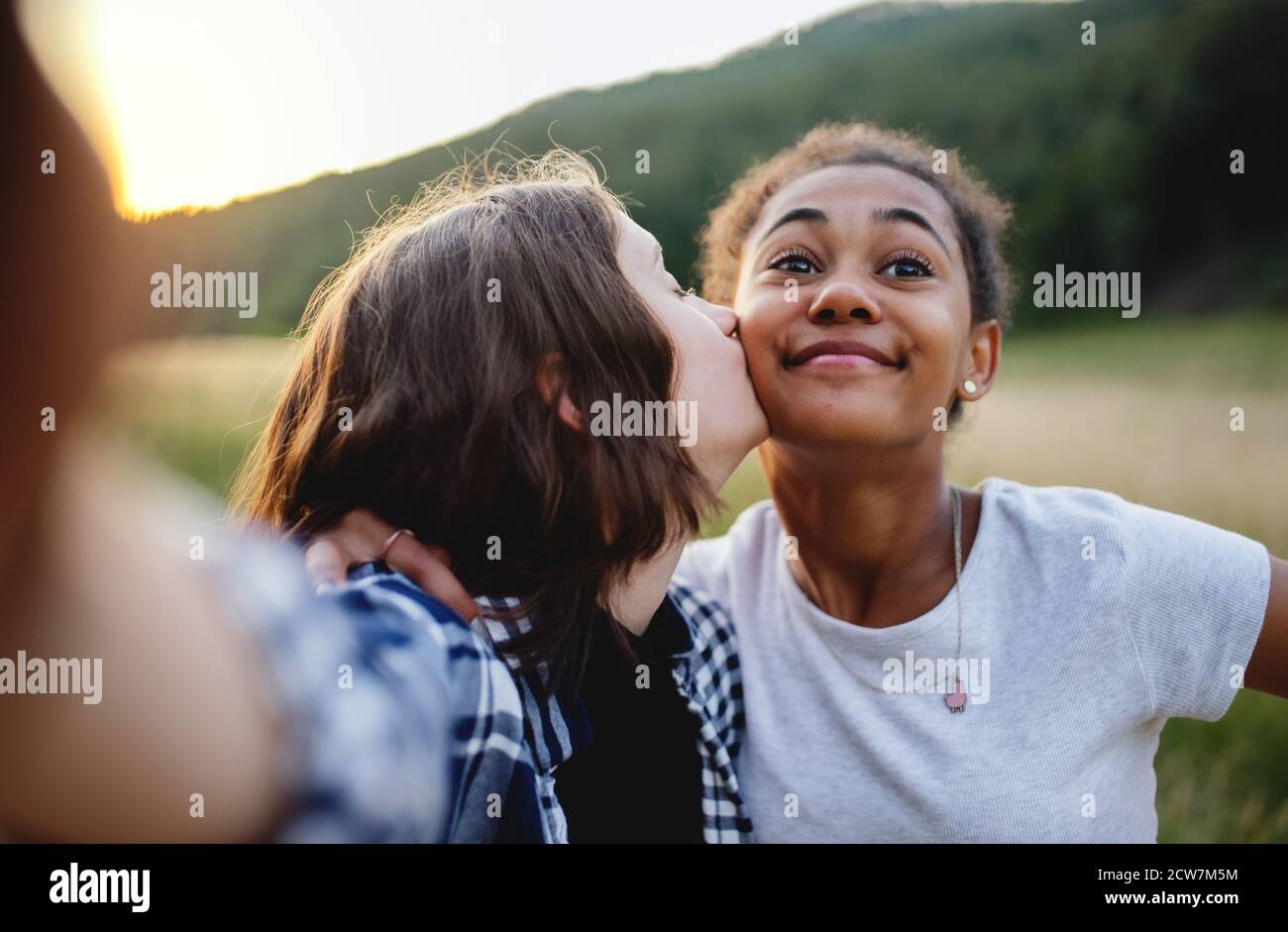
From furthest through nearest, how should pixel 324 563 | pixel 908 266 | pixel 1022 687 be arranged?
pixel 908 266
pixel 1022 687
pixel 324 563

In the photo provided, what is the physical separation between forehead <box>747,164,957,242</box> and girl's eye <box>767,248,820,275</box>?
0.27 feet

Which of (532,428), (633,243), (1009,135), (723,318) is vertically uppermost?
(1009,135)

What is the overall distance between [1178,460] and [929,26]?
543cm

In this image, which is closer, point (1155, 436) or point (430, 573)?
point (430, 573)

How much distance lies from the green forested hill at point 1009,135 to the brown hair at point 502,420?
0.44 metres

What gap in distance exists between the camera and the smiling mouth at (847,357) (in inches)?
66.5

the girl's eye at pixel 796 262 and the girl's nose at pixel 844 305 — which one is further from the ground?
the girl's eye at pixel 796 262

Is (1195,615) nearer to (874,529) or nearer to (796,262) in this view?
(874,529)

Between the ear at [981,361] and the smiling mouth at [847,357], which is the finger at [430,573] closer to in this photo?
the smiling mouth at [847,357]

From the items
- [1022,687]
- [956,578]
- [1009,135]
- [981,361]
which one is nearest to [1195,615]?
[1022,687]

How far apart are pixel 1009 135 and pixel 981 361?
621 cm

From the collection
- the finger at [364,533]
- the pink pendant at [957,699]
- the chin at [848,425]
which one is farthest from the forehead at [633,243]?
the pink pendant at [957,699]

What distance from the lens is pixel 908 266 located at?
1.79 metres

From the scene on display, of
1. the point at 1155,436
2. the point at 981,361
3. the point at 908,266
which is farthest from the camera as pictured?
the point at 1155,436
